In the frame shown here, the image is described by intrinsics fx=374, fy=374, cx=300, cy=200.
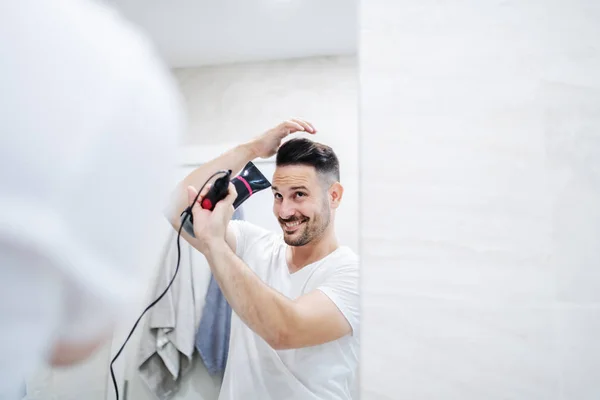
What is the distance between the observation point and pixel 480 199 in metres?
0.60

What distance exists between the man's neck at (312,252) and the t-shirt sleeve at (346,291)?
41 mm

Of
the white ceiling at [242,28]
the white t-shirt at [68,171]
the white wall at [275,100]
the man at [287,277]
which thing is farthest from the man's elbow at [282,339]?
the white ceiling at [242,28]

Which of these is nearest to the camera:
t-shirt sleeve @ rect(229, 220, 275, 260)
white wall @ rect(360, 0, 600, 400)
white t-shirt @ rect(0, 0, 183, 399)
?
white t-shirt @ rect(0, 0, 183, 399)

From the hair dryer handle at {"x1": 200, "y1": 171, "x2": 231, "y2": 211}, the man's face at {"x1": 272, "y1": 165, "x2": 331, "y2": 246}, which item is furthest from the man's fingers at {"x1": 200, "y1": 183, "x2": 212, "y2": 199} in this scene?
the man's face at {"x1": 272, "y1": 165, "x2": 331, "y2": 246}

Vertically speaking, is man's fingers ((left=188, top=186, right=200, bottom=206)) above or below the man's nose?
above

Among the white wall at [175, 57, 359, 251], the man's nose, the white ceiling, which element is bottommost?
the man's nose

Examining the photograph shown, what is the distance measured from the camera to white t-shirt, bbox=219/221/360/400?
616mm

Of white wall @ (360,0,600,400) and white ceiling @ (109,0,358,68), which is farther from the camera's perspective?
white ceiling @ (109,0,358,68)

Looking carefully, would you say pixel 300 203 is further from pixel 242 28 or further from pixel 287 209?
pixel 242 28

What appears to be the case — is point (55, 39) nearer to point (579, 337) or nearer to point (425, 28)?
point (425, 28)

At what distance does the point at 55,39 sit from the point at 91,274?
204 millimetres

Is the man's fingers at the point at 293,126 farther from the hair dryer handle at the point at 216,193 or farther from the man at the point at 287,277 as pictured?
the hair dryer handle at the point at 216,193

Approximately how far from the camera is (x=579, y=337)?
0.58 metres

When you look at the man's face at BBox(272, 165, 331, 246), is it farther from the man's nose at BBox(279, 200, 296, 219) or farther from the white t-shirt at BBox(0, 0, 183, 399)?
the white t-shirt at BBox(0, 0, 183, 399)
